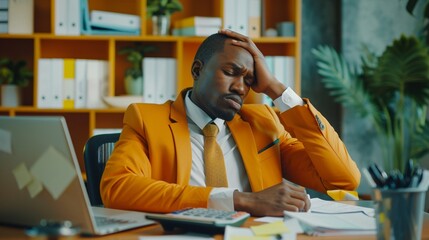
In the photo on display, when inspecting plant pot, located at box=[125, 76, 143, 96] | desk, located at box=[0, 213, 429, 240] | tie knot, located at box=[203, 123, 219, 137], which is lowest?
desk, located at box=[0, 213, 429, 240]

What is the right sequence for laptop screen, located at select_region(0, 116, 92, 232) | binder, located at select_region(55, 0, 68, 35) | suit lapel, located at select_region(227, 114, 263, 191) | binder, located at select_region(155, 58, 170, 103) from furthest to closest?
1. binder, located at select_region(155, 58, 170, 103)
2. binder, located at select_region(55, 0, 68, 35)
3. suit lapel, located at select_region(227, 114, 263, 191)
4. laptop screen, located at select_region(0, 116, 92, 232)

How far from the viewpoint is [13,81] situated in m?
4.34

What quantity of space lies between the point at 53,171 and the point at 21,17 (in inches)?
121

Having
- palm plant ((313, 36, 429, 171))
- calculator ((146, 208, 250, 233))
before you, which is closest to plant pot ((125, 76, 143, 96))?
palm plant ((313, 36, 429, 171))

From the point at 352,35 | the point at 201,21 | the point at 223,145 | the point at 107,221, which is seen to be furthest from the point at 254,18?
the point at 107,221

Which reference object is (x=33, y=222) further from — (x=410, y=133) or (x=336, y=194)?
(x=410, y=133)

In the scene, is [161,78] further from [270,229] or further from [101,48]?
[270,229]

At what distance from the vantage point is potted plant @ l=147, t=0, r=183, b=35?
4363 mm

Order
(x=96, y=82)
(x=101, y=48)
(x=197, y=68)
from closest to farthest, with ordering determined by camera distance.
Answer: (x=197, y=68)
(x=96, y=82)
(x=101, y=48)

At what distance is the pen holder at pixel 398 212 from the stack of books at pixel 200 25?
3013 millimetres

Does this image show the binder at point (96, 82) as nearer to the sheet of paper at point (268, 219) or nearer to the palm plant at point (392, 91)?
the palm plant at point (392, 91)

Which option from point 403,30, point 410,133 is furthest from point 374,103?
point 403,30

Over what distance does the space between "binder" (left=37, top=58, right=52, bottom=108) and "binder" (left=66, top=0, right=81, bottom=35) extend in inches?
9.2

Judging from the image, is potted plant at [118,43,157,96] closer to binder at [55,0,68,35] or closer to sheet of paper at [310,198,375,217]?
binder at [55,0,68,35]
